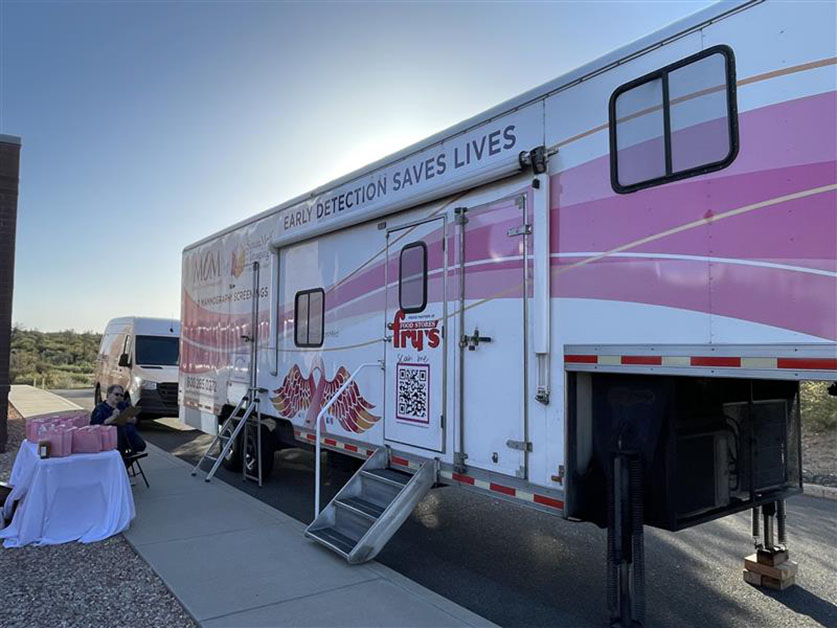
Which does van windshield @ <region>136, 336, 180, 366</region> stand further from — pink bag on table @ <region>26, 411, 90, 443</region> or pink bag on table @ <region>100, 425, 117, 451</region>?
pink bag on table @ <region>100, 425, 117, 451</region>

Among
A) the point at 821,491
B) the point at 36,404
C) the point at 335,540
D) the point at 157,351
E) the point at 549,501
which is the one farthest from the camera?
the point at 36,404

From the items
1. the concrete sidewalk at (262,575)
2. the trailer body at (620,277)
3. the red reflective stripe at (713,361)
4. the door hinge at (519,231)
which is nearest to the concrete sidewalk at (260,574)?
the concrete sidewalk at (262,575)

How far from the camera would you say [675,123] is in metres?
3.27

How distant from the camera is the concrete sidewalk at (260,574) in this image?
374 cm

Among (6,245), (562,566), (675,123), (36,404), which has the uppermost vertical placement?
(6,245)

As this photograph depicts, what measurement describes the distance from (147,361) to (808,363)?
11.9 m

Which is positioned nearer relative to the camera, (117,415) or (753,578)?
(753,578)

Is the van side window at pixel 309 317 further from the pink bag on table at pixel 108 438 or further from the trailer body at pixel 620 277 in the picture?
the pink bag on table at pixel 108 438

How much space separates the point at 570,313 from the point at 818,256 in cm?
133

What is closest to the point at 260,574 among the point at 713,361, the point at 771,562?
the point at 713,361

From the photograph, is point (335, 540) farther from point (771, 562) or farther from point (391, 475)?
point (771, 562)

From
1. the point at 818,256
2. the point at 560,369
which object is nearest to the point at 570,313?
the point at 560,369

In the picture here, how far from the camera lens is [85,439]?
18.3 feet

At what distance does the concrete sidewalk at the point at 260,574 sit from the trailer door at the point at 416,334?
106 cm
